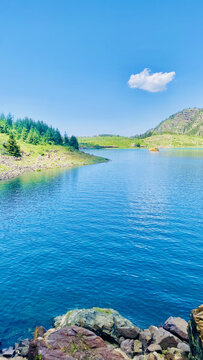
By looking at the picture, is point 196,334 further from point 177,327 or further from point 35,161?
point 35,161

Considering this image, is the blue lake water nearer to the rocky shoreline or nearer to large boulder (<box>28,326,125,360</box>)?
the rocky shoreline

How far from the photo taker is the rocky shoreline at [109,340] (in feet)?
58.3

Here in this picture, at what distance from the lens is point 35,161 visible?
15775 cm

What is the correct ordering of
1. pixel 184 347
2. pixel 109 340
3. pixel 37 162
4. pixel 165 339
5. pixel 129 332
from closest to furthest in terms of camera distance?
pixel 184 347 < pixel 165 339 < pixel 109 340 < pixel 129 332 < pixel 37 162

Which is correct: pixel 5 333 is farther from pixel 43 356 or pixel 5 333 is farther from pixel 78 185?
pixel 78 185

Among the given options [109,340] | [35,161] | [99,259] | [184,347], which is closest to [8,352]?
[109,340]

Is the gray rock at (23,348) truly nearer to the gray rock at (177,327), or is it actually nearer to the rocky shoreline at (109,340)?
the rocky shoreline at (109,340)

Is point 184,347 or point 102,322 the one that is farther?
point 102,322

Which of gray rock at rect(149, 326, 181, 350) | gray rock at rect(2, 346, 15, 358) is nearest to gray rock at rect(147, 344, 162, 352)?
gray rock at rect(149, 326, 181, 350)

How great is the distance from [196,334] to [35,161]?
506 feet

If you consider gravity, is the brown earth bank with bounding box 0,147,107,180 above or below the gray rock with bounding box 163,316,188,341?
above

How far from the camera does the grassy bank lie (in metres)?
130

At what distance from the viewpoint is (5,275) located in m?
32.4

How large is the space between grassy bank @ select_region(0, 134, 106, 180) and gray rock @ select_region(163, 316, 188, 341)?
353 ft
